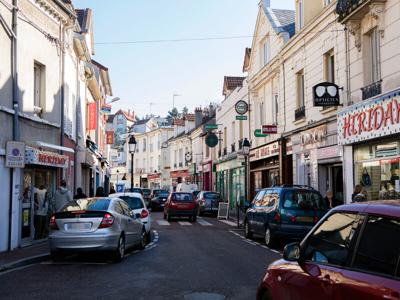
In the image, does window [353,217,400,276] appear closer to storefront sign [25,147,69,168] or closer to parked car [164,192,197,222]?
storefront sign [25,147,69,168]

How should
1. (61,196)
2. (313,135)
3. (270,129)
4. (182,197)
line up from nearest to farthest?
(61,196), (313,135), (270,129), (182,197)

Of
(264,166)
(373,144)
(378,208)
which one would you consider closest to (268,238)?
(373,144)

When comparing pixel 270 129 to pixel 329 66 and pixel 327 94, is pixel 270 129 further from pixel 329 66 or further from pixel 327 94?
pixel 327 94

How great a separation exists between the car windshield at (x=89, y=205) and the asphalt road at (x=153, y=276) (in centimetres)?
123

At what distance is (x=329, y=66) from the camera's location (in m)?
20.0

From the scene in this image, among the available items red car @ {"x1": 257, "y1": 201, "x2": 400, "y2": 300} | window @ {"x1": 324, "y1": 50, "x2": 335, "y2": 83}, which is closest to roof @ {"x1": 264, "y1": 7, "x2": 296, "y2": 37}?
window @ {"x1": 324, "y1": 50, "x2": 335, "y2": 83}

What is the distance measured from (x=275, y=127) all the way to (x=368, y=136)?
1020 cm

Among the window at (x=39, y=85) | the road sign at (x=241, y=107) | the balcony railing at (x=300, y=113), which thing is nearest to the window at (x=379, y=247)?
the window at (x=39, y=85)

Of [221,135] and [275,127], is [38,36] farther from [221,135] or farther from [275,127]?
[221,135]

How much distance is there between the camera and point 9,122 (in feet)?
46.2

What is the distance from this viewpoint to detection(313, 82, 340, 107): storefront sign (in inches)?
709

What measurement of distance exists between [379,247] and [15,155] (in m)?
11.7

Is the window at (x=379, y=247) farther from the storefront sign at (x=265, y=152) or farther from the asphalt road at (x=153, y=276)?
the storefront sign at (x=265, y=152)

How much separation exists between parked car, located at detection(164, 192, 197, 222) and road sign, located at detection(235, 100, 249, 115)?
641cm
